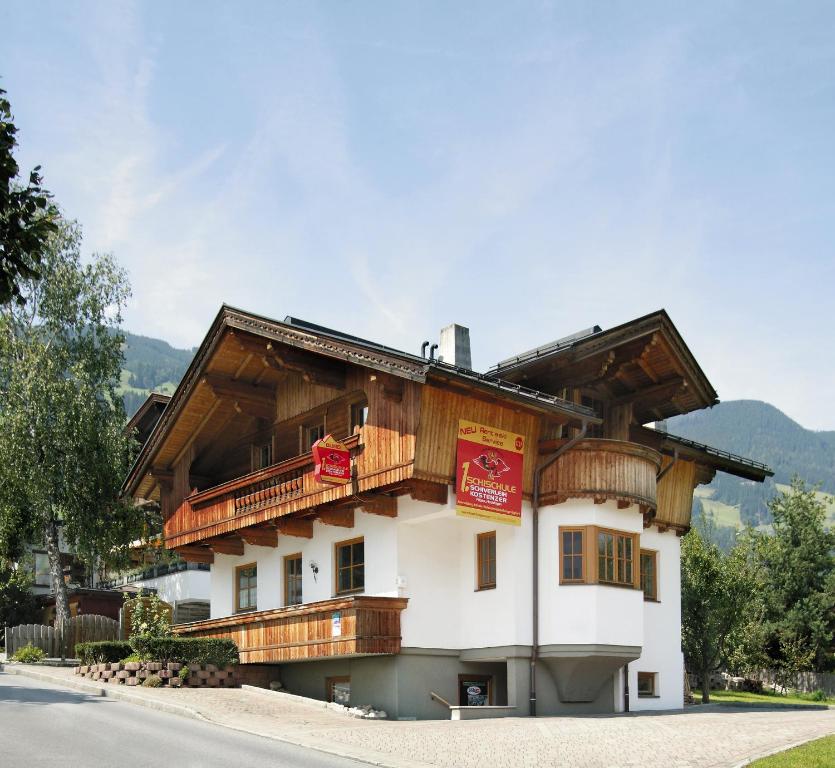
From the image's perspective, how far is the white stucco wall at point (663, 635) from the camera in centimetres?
2759

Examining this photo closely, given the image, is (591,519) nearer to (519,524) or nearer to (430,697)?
(519,524)

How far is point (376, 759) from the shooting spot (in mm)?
15680

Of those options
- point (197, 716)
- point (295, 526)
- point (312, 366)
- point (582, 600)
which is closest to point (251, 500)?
point (295, 526)

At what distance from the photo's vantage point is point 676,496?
2942 cm

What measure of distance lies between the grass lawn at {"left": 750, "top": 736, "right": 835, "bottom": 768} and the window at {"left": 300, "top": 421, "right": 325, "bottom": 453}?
1461cm

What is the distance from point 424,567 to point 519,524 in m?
2.58

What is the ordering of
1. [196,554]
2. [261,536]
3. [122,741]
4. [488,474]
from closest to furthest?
[122,741] < [488,474] < [261,536] < [196,554]

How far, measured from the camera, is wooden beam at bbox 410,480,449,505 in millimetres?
23028

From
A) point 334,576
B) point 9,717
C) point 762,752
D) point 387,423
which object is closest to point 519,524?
point 387,423

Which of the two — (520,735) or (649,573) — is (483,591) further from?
(520,735)

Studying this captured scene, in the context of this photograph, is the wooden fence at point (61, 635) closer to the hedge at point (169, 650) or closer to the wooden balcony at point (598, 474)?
the hedge at point (169, 650)

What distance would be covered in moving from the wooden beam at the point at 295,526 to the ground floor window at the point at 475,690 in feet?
17.9

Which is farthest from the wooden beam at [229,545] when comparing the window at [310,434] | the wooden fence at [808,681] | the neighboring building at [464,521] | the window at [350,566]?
the wooden fence at [808,681]

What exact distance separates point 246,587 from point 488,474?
10.6m
